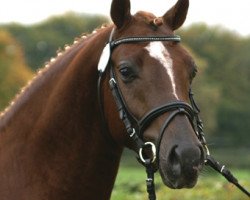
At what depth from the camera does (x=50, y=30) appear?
390ft

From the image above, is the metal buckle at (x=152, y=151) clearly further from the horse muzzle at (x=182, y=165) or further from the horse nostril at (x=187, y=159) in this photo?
the horse nostril at (x=187, y=159)

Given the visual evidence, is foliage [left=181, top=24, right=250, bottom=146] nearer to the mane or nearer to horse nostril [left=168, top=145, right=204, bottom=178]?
the mane

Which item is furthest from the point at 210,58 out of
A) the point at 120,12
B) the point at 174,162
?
the point at 174,162

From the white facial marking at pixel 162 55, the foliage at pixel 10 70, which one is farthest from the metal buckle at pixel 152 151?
the foliage at pixel 10 70

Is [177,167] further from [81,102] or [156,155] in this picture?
[81,102]

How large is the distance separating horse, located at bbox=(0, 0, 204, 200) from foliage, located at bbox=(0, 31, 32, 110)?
2251 inches

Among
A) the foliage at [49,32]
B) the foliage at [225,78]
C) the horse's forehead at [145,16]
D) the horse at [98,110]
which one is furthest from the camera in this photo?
the foliage at [49,32]

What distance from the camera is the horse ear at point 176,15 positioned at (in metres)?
5.05

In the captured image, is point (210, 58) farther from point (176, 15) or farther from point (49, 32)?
point (176, 15)

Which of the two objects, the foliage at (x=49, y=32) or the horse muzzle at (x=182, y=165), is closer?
the horse muzzle at (x=182, y=165)

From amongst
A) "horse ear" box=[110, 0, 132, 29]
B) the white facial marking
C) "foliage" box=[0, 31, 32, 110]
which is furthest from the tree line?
the white facial marking

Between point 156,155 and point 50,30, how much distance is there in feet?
381

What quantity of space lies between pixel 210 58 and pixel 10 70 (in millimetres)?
52789

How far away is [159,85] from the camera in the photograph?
4.53 metres
